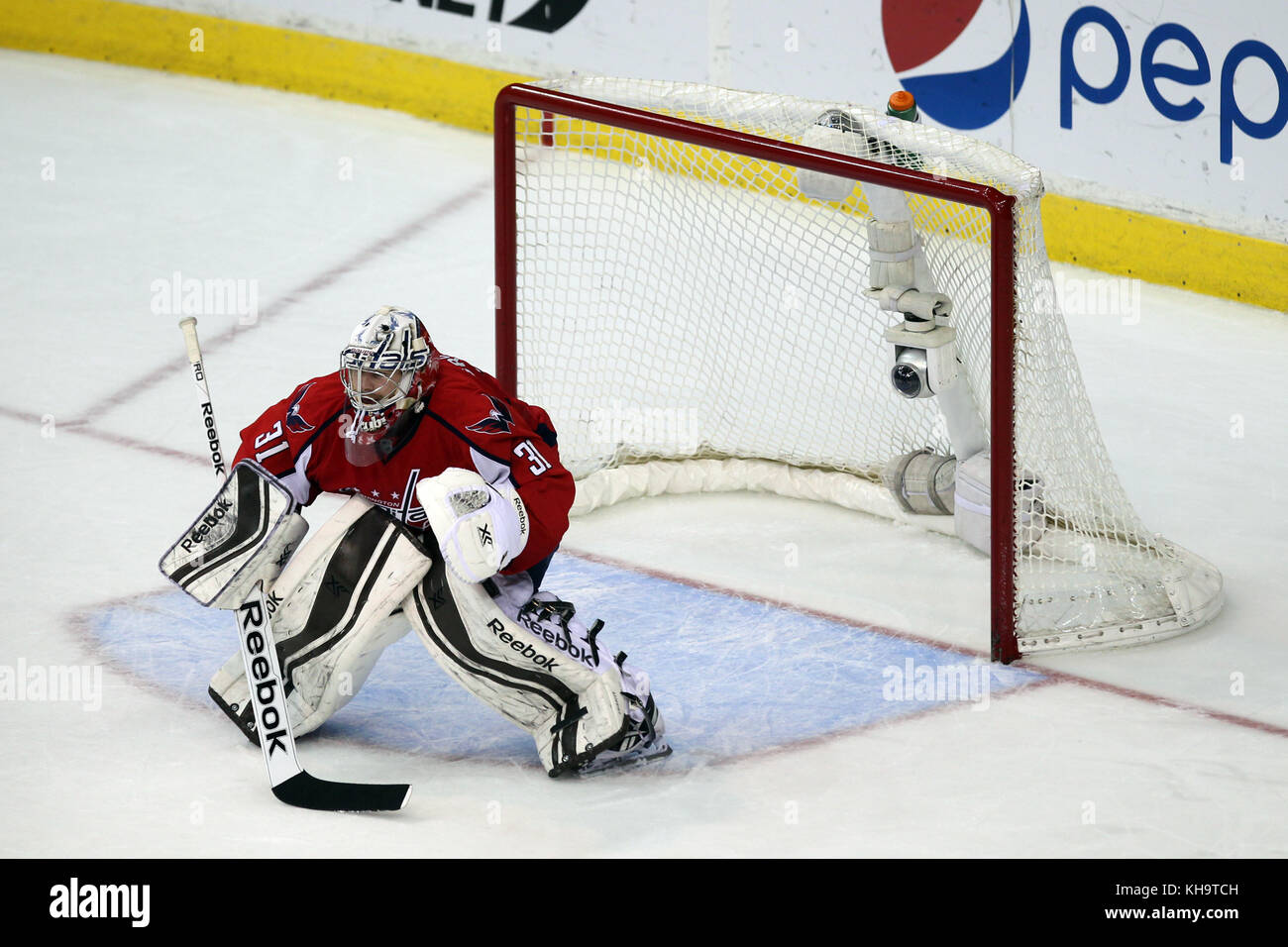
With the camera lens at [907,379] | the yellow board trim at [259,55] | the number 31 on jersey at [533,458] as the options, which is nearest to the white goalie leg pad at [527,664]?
the number 31 on jersey at [533,458]

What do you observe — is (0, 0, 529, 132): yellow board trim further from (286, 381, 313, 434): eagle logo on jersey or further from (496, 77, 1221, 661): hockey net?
(286, 381, 313, 434): eagle logo on jersey

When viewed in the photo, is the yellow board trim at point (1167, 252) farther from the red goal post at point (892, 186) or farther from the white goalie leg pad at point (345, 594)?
the white goalie leg pad at point (345, 594)

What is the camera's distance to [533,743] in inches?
174

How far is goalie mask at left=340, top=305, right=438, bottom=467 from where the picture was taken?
406 cm

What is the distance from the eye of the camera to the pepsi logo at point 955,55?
22.3 feet

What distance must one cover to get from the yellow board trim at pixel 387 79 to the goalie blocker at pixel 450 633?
10.8 feet

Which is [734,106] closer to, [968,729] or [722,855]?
[968,729]

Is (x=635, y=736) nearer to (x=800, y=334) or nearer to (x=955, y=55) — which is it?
(x=800, y=334)

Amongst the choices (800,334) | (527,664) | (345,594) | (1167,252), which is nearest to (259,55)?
(800,334)

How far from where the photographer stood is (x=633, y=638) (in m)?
4.93

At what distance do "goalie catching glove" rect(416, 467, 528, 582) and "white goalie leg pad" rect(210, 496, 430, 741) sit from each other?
154mm

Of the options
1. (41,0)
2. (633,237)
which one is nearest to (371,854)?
(633,237)

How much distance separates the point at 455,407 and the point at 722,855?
101 cm

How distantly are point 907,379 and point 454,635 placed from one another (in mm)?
1413
